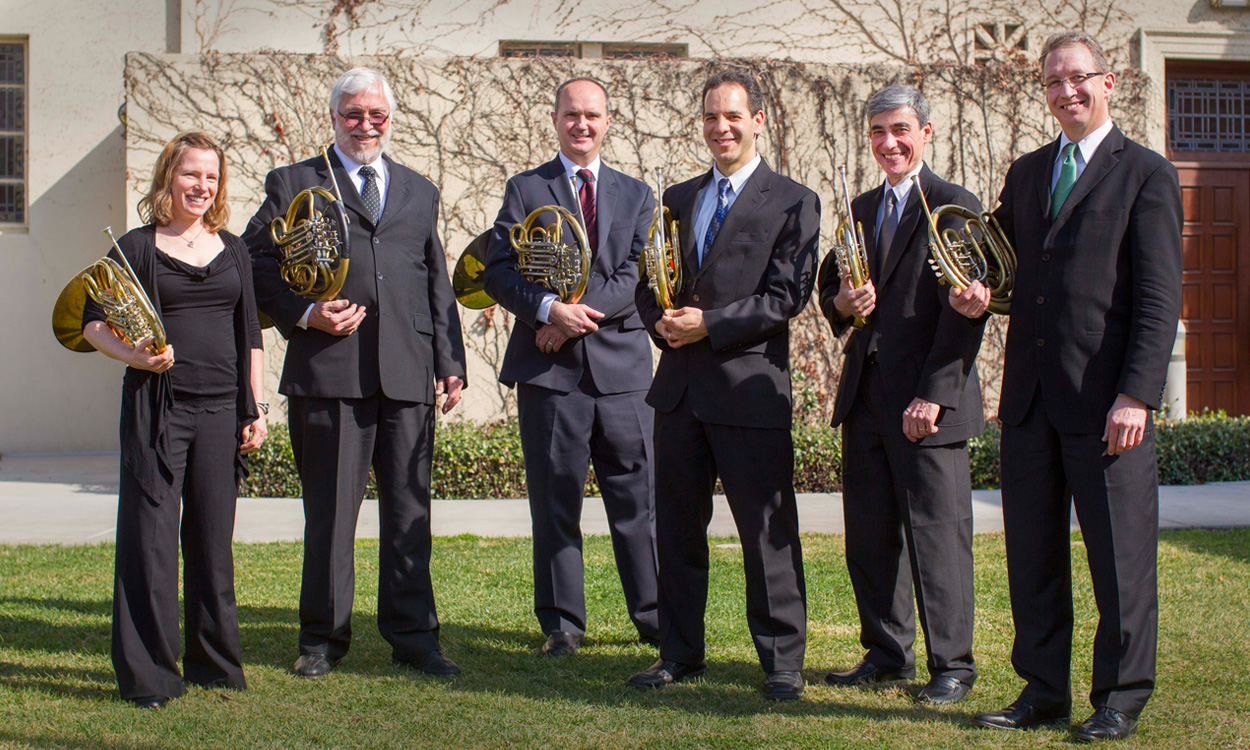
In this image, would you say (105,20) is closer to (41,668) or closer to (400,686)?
(41,668)

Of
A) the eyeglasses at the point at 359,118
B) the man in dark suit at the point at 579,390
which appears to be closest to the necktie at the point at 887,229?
the man in dark suit at the point at 579,390

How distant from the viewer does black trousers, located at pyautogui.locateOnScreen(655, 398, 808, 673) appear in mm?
4234

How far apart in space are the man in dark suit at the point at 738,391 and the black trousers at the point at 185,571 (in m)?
1.63

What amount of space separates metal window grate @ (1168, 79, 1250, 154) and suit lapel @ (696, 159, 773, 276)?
32.5 feet

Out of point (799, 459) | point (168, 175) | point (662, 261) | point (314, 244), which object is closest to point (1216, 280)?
point (799, 459)

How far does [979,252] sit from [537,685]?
2.34 metres

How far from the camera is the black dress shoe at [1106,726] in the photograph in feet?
11.9

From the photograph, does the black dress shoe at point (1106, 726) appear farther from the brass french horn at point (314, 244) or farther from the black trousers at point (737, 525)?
the brass french horn at point (314, 244)

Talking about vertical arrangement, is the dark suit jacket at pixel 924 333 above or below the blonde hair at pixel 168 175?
below

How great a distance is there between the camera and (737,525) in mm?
4262

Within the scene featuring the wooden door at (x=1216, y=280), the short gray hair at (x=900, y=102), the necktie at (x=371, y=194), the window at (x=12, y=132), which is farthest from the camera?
the wooden door at (x=1216, y=280)

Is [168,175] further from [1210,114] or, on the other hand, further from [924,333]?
[1210,114]

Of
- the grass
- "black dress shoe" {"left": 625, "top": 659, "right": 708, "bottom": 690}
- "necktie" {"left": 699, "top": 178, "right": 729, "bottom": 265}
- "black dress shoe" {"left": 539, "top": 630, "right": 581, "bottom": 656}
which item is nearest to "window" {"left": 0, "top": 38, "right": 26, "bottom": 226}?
the grass

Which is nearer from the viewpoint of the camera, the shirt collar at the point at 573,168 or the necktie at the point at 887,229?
the necktie at the point at 887,229
